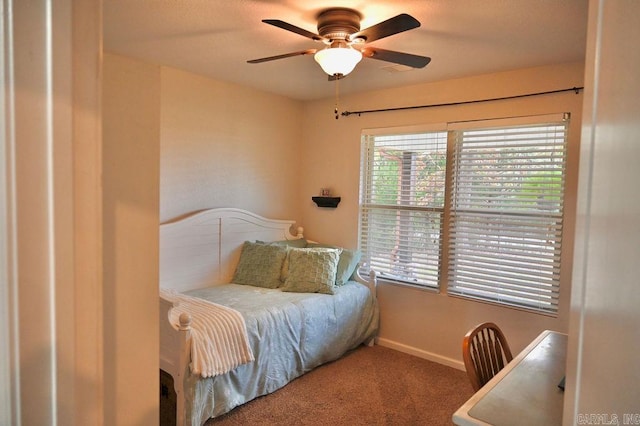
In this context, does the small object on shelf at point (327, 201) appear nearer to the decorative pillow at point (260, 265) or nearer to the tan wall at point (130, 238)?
the decorative pillow at point (260, 265)

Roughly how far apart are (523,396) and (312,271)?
2.21 metres

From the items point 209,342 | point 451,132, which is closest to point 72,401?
point 209,342

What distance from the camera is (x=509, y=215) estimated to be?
10.4 feet

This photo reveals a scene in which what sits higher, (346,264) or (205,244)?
(205,244)

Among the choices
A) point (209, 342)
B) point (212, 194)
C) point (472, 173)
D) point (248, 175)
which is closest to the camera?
point (209, 342)

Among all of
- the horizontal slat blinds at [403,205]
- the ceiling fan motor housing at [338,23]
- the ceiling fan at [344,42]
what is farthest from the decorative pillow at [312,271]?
the ceiling fan motor housing at [338,23]

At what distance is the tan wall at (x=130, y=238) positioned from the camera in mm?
948

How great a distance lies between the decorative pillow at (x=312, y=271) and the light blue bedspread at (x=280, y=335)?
88mm

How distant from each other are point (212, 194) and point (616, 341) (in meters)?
3.51

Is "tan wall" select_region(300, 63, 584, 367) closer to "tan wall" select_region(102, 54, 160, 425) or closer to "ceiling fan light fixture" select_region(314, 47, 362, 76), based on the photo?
"ceiling fan light fixture" select_region(314, 47, 362, 76)

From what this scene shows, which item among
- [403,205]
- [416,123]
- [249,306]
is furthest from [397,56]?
[249,306]

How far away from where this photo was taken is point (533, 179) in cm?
307

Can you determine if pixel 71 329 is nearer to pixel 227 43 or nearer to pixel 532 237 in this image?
pixel 227 43

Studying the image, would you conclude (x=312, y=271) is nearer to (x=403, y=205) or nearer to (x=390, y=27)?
(x=403, y=205)
